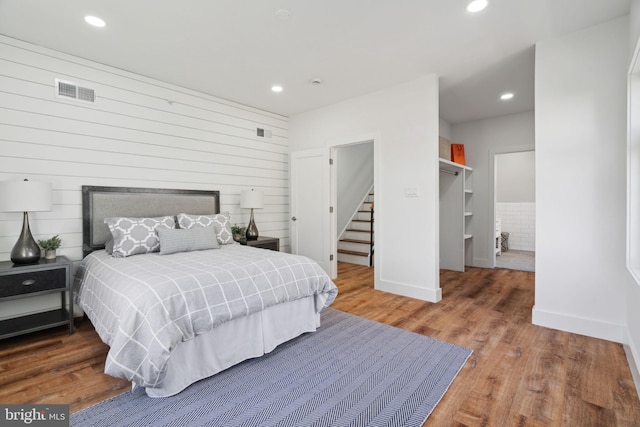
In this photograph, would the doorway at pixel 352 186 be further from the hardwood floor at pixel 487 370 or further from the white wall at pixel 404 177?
the hardwood floor at pixel 487 370

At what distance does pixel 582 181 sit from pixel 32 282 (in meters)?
4.75

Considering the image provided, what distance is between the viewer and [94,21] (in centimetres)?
252

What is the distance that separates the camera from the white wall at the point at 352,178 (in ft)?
21.6

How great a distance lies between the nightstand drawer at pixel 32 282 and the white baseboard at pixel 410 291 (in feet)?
11.1

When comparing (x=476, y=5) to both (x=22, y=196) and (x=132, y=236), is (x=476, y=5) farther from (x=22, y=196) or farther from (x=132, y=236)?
(x=22, y=196)

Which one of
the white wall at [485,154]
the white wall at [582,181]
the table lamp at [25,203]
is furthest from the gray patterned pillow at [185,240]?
the white wall at [485,154]

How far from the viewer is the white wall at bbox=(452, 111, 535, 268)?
203 inches

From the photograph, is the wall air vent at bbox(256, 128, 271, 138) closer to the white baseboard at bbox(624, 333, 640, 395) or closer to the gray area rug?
the gray area rug

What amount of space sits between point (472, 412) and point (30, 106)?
14.0ft

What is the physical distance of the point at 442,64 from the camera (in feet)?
10.8

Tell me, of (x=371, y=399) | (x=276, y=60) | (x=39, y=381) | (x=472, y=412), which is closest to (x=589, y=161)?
(x=472, y=412)

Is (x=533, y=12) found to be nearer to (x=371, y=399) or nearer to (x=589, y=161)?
(x=589, y=161)

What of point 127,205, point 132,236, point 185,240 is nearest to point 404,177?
point 185,240

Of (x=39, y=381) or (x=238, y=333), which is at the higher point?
(x=238, y=333)
